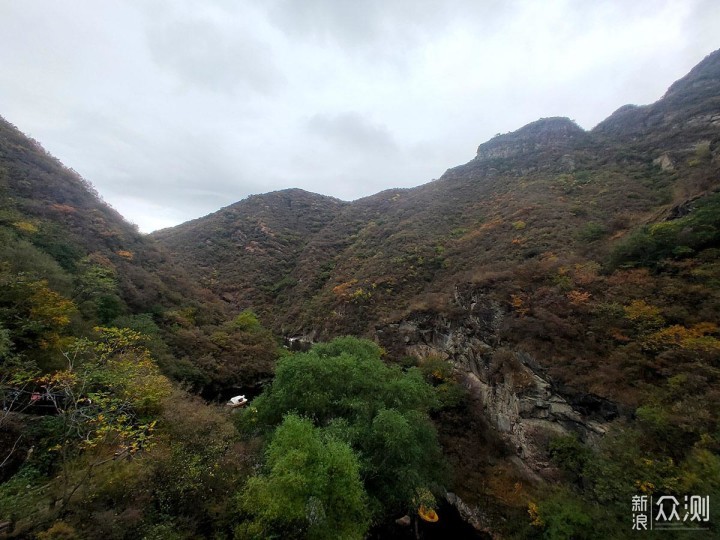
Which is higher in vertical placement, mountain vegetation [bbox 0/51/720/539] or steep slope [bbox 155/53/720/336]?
steep slope [bbox 155/53/720/336]

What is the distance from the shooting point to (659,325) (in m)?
10.9

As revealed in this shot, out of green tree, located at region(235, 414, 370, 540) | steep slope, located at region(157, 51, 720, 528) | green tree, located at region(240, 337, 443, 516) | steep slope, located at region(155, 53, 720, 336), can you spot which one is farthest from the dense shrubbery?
green tree, located at region(235, 414, 370, 540)

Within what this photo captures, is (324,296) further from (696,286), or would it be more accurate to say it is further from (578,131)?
(578,131)

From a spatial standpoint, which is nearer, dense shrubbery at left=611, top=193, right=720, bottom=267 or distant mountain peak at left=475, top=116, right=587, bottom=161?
dense shrubbery at left=611, top=193, right=720, bottom=267

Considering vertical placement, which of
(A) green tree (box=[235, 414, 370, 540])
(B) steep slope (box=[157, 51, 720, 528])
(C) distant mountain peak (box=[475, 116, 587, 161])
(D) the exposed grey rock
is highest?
(C) distant mountain peak (box=[475, 116, 587, 161])

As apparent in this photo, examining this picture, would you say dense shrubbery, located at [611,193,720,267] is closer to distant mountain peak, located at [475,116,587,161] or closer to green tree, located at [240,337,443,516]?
green tree, located at [240,337,443,516]

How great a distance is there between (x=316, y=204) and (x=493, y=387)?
55.9 metres

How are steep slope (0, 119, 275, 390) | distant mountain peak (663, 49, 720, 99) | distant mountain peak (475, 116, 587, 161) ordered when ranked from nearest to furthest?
steep slope (0, 119, 275, 390), distant mountain peak (663, 49, 720, 99), distant mountain peak (475, 116, 587, 161)

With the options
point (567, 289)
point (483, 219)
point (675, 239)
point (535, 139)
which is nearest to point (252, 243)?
point (483, 219)

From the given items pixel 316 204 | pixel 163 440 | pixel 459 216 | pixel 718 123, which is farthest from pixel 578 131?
pixel 163 440

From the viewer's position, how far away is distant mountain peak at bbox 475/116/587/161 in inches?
1842

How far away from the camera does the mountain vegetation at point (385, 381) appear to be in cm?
762

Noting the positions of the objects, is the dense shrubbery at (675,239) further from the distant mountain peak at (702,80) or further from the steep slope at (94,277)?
the distant mountain peak at (702,80)

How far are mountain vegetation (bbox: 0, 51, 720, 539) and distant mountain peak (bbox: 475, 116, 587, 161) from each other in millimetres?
19093
